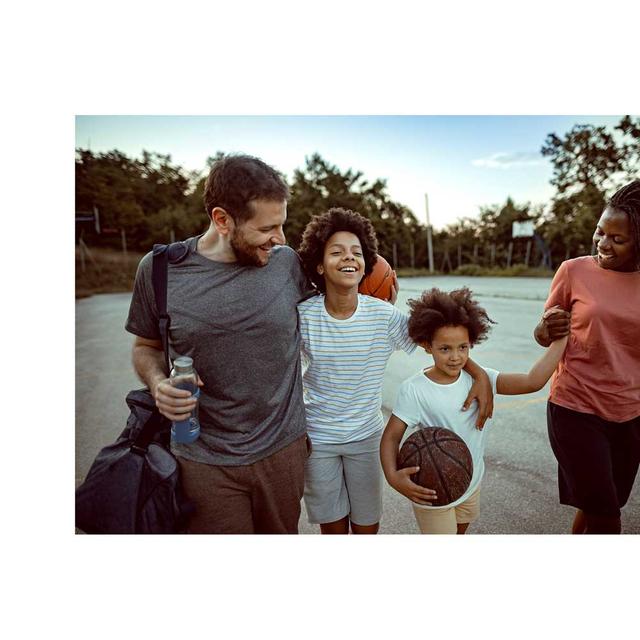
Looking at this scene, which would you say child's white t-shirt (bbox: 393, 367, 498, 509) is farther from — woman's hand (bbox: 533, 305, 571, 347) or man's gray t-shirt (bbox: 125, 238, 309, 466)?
man's gray t-shirt (bbox: 125, 238, 309, 466)

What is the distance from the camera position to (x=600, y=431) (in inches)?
89.0

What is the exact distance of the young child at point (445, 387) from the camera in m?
2.11

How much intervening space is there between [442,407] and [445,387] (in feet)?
0.29

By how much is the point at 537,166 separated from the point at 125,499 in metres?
2.79

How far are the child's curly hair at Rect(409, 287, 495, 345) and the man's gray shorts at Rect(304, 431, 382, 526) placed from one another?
530 millimetres

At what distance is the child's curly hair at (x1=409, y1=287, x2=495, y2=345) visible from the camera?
2100 mm

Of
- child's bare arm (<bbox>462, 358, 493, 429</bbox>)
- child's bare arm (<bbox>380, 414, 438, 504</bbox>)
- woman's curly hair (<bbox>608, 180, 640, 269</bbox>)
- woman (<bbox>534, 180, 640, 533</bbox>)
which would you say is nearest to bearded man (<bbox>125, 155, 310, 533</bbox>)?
child's bare arm (<bbox>380, 414, 438, 504</bbox>)

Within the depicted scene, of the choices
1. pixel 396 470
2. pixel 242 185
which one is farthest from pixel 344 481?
pixel 242 185

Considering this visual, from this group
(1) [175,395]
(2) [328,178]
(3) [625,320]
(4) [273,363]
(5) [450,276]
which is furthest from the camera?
(5) [450,276]

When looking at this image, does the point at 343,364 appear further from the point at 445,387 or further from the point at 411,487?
the point at 411,487

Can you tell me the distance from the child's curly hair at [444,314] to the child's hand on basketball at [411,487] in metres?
0.56

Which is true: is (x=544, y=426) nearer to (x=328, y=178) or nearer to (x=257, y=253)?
(x=328, y=178)

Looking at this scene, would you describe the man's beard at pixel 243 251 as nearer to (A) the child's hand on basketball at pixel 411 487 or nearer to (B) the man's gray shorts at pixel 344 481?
(B) the man's gray shorts at pixel 344 481
